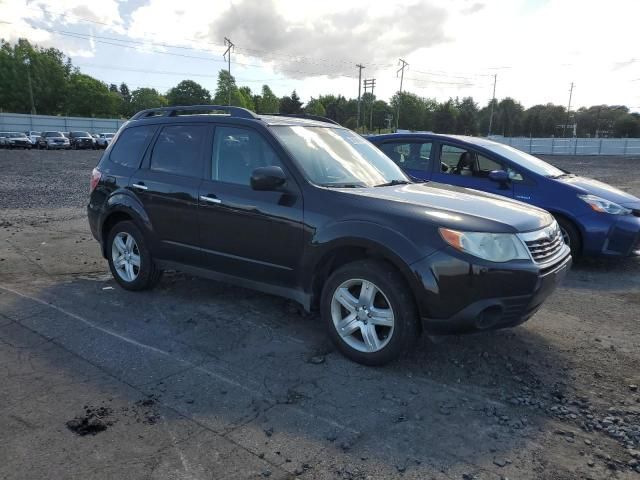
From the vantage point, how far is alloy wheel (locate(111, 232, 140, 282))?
5465 mm

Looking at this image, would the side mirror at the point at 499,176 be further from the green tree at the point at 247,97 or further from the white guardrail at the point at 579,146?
the green tree at the point at 247,97

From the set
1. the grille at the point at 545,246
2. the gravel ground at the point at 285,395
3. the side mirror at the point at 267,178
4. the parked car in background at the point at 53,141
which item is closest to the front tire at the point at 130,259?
the gravel ground at the point at 285,395

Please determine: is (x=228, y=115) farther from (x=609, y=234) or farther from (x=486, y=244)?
(x=609, y=234)

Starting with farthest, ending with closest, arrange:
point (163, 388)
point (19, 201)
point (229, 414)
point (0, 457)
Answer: point (19, 201) → point (163, 388) → point (229, 414) → point (0, 457)

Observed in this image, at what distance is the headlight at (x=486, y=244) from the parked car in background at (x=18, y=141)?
1866 inches

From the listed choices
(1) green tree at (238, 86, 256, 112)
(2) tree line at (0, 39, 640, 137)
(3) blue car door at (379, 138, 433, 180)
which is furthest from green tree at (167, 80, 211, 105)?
(3) blue car door at (379, 138, 433, 180)

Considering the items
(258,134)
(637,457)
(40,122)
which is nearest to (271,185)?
(258,134)

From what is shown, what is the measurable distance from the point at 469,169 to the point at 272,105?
109m

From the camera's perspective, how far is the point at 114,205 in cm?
550

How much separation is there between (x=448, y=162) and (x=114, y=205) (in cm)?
452

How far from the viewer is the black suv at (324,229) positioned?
348 centimetres

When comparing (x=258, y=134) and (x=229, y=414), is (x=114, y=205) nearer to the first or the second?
(x=258, y=134)

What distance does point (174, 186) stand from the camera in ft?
16.2

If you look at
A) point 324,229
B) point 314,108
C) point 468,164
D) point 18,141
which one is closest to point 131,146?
point 324,229
